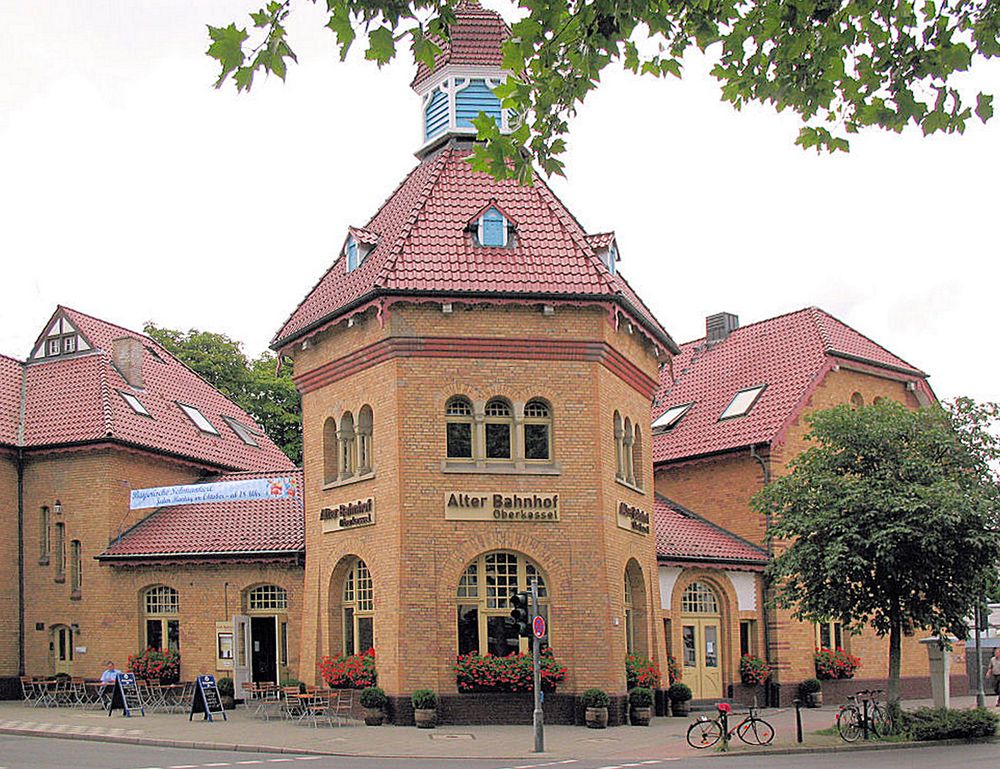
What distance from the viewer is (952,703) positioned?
34.7 m

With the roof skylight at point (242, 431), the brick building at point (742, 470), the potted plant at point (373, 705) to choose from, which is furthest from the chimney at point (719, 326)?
the potted plant at point (373, 705)

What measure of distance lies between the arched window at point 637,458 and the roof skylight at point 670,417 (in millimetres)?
7784

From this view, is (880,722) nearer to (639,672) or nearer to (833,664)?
(639,672)

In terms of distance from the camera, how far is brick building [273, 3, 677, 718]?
26.1 meters

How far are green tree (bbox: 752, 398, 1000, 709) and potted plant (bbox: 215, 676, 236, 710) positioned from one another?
42.9 ft

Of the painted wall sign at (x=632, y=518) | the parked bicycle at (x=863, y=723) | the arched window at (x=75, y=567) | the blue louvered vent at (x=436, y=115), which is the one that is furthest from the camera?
the arched window at (x=75, y=567)

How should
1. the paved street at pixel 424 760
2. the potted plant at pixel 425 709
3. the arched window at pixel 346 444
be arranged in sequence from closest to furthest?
1. the paved street at pixel 424 760
2. the potted plant at pixel 425 709
3. the arched window at pixel 346 444

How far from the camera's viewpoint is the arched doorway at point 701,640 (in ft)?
105

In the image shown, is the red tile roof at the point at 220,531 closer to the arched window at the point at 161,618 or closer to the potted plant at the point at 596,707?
the arched window at the point at 161,618

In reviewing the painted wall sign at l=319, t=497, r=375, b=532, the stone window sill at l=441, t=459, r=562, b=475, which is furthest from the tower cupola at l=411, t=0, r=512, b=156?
the painted wall sign at l=319, t=497, r=375, b=532

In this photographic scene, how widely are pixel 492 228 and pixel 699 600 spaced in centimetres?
1115

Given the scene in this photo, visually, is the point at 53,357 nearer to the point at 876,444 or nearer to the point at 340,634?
the point at 340,634

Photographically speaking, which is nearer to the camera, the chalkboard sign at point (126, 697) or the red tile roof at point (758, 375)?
the chalkboard sign at point (126, 697)

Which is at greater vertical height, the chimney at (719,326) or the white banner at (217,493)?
the chimney at (719,326)
